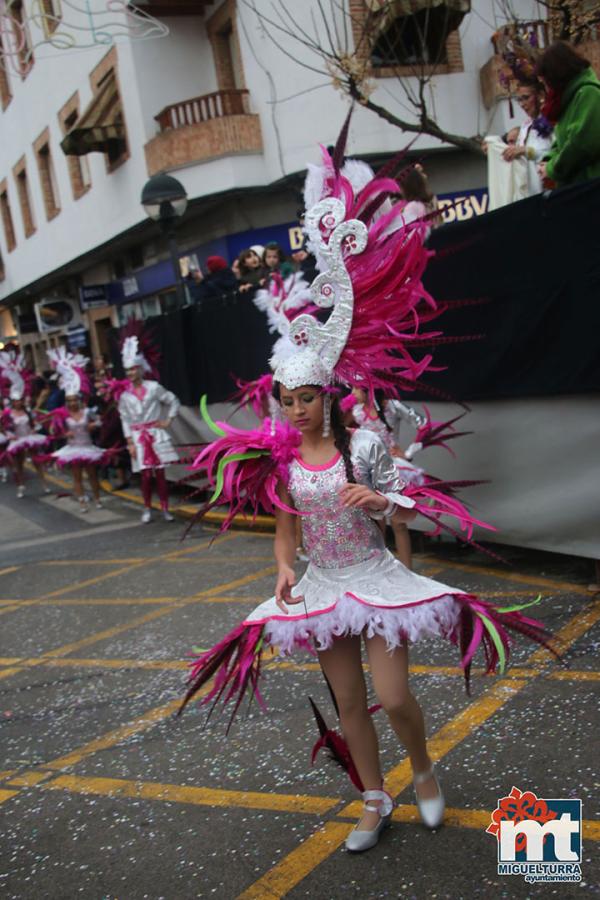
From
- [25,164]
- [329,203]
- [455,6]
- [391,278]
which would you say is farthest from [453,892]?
[25,164]

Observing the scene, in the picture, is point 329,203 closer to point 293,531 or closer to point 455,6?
point 293,531

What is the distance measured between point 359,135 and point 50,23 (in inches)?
406

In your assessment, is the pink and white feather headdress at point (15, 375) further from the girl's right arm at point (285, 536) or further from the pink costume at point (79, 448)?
the girl's right arm at point (285, 536)

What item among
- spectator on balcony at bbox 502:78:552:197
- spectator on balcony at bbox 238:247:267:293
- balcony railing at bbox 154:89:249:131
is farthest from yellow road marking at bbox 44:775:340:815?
balcony railing at bbox 154:89:249:131

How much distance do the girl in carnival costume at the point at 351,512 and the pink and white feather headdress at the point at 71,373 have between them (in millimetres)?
10611

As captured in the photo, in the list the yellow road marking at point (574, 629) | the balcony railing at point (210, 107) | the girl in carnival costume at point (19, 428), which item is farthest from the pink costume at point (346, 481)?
the balcony railing at point (210, 107)

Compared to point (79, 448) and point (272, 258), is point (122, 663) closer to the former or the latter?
point (272, 258)

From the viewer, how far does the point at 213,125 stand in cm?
1733

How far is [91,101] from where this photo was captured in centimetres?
2048

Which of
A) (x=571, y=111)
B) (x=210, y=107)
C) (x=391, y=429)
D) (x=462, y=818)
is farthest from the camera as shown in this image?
(x=210, y=107)

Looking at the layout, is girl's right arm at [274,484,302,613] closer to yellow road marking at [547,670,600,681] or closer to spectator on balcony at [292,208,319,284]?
yellow road marking at [547,670,600,681]

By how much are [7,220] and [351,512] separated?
30.9 m

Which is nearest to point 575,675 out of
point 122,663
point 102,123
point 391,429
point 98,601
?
point 122,663

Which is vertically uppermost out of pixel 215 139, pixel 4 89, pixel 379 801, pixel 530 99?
pixel 4 89
